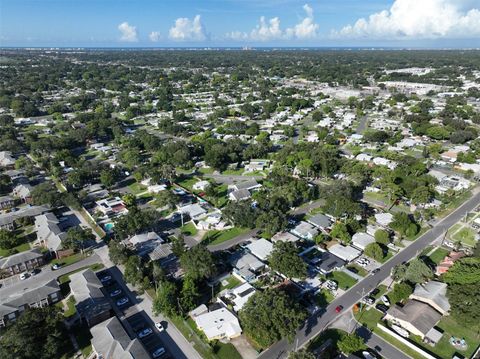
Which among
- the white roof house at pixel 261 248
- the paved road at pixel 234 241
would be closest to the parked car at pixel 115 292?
the paved road at pixel 234 241

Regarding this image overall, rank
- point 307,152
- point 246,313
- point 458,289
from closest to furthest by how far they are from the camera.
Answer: point 246,313
point 458,289
point 307,152

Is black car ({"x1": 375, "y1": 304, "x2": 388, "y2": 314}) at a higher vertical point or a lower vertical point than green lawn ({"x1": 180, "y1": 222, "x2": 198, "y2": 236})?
lower

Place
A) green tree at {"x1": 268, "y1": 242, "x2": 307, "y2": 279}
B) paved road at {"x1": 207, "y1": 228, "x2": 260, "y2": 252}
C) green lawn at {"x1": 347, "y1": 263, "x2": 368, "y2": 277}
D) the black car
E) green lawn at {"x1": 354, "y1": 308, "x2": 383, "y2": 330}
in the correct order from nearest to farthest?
green lawn at {"x1": 354, "y1": 308, "x2": 383, "y2": 330} → the black car → green tree at {"x1": 268, "y1": 242, "x2": 307, "y2": 279} → green lawn at {"x1": 347, "y1": 263, "x2": 368, "y2": 277} → paved road at {"x1": 207, "y1": 228, "x2": 260, "y2": 252}

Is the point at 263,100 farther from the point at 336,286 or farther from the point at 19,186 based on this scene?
the point at 336,286

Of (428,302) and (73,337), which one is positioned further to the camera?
(428,302)

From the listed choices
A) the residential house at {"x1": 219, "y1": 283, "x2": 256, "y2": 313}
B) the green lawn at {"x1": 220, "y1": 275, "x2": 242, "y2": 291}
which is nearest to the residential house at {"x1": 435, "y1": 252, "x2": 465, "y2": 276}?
the residential house at {"x1": 219, "y1": 283, "x2": 256, "y2": 313}

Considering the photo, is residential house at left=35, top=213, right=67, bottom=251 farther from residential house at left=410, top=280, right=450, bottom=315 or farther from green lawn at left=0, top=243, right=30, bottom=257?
residential house at left=410, top=280, right=450, bottom=315

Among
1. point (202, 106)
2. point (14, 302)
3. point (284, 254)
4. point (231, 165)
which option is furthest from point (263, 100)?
point (14, 302)

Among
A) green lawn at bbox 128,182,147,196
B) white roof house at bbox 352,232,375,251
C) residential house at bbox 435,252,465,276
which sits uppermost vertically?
green lawn at bbox 128,182,147,196
